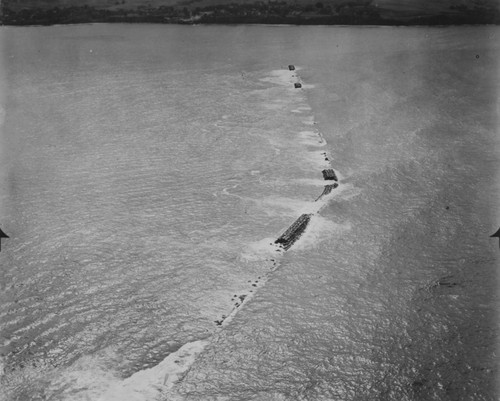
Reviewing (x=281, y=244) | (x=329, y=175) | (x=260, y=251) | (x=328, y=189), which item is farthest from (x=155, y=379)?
(x=329, y=175)

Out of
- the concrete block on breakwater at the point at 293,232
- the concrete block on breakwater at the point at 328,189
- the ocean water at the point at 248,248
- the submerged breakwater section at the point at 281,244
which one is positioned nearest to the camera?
the submerged breakwater section at the point at 281,244

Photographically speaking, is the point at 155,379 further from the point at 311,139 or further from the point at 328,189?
the point at 311,139

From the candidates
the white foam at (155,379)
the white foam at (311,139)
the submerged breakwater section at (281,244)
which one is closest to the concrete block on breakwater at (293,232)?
the submerged breakwater section at (281,244)

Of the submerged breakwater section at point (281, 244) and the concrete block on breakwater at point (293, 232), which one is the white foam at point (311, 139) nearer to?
the submerged breakwater section at point (281, 244)

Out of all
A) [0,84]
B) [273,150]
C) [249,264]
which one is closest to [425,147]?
[273,150]

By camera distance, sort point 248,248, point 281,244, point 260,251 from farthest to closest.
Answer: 1. point 281,244
2. point 248,248
3. point 260,251

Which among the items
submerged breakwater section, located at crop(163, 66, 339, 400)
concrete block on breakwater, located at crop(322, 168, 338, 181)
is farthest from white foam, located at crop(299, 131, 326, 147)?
concrete block on breakwater, located at crop(322, 168, 338, 181)
